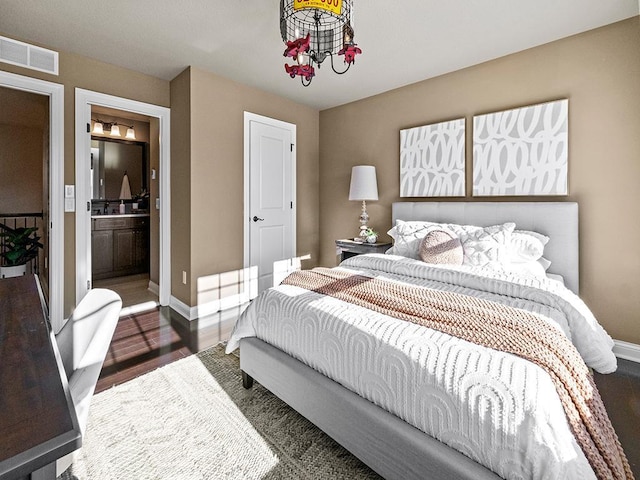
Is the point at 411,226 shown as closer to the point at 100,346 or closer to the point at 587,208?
the point at 587,208

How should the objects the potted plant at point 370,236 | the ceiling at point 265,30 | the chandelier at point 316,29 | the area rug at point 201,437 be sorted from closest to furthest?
the area rug at point 201,437 < the chandelier at point 316,29 < the ceiling at point 265,30 < the potted plant at point 370,236

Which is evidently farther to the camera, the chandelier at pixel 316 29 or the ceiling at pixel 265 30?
the ceiling at pixel 265 30

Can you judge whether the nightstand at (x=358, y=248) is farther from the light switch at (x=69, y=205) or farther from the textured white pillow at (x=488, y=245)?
the light switch at (x=69, y=205)

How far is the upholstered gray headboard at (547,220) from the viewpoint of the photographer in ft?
8.69

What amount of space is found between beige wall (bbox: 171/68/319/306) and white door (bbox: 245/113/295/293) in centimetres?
14

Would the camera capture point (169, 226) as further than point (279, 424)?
Yes

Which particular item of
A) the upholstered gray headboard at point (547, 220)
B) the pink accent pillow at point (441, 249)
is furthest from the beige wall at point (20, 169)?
the upholstered gray headboard at point (547, 220)

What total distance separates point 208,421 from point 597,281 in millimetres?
3001

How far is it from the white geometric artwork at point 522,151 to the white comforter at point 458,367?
4.06 ft

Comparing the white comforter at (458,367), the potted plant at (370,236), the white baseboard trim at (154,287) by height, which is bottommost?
the white baseboard trim at (154,287)

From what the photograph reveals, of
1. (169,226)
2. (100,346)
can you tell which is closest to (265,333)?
(100,346)

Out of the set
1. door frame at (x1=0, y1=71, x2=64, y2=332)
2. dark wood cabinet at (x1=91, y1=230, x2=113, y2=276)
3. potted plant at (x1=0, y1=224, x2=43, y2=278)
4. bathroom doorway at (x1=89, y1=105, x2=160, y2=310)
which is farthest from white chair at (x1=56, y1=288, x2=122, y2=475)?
dark wood cabinet at (x1=91, y1=230, x2=113, y2=276)

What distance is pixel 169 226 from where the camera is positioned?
12.2 ft

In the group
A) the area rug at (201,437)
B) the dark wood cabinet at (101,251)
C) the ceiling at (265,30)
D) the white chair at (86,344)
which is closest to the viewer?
the white chair at (86,344)
